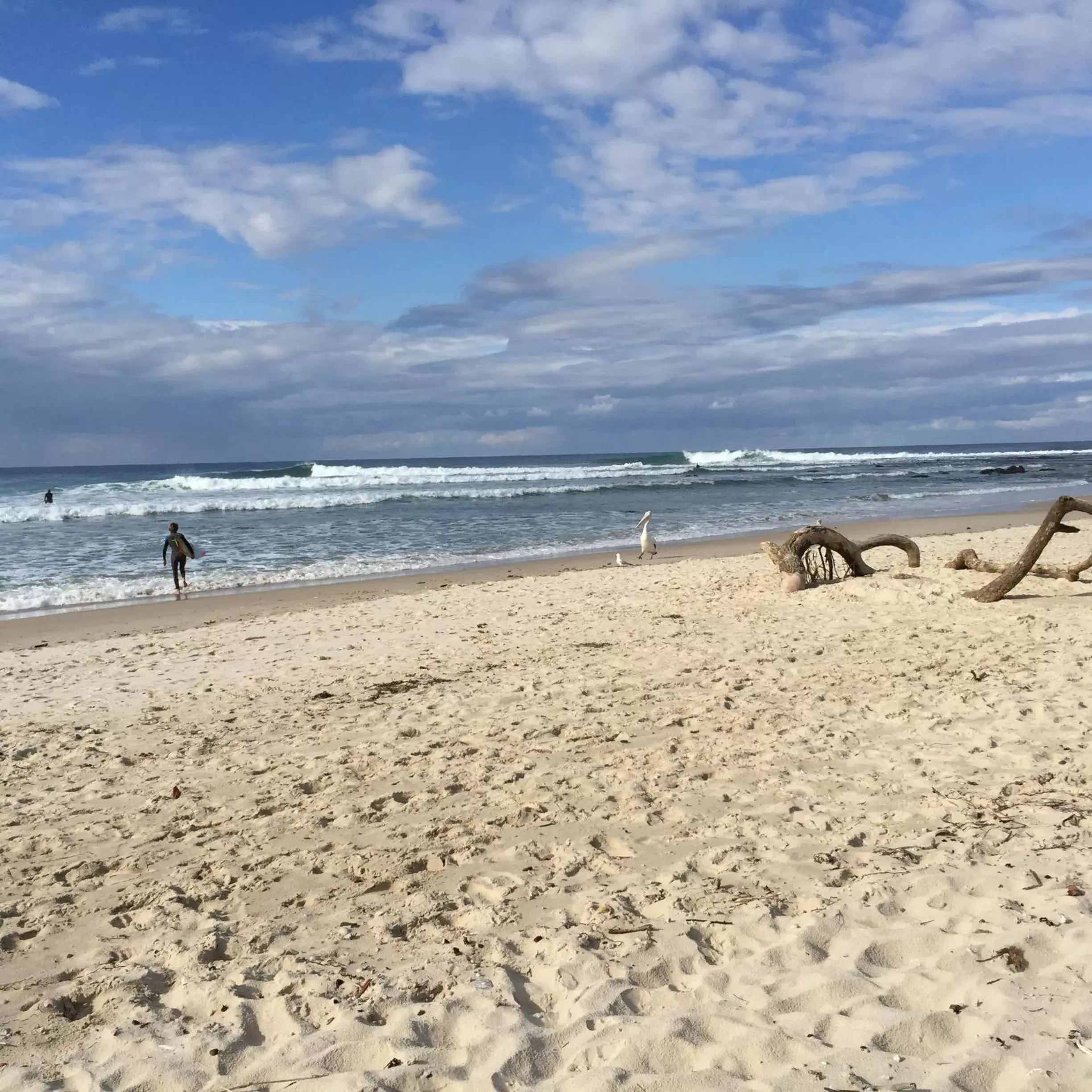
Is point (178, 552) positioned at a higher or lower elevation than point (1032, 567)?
higher

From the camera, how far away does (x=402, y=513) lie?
2973 centimetres

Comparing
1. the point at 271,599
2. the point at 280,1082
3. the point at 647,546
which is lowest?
the point at 280,1082

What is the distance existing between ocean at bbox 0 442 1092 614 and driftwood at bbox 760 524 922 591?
7.22m

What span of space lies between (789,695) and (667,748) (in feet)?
4.73

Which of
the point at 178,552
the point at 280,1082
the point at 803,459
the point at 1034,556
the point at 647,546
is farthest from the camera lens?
the point at 803,459

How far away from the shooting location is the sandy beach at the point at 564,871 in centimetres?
268

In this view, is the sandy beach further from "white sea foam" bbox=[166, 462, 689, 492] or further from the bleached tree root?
"white sea foam" bbox=[166, 462, 689, 492]

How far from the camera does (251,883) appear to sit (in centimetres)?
389

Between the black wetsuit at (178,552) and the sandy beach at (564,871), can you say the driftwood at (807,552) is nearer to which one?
the sandy beach at (564,871)

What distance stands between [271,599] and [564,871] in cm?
1017

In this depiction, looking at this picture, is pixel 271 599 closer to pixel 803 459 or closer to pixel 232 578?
pixel 232 578

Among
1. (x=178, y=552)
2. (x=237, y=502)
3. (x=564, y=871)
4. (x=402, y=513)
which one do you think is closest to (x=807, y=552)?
(x=564, y=871)

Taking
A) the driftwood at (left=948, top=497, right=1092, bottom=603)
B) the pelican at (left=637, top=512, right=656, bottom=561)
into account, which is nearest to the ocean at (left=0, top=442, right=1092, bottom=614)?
the pelican at (left=637, top=512, right=656, bottom=561)

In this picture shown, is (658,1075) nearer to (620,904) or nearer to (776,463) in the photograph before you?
(620,904)
